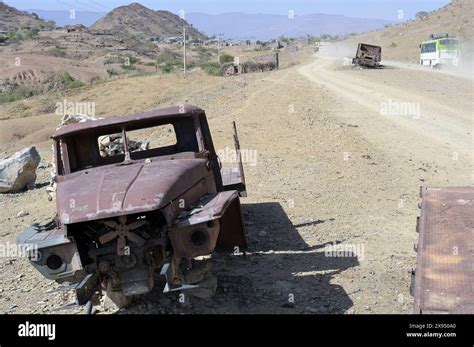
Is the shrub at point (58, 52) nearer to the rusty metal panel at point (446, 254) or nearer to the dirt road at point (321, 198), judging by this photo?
the dirt road at point (321, 198)

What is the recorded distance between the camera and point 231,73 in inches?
1404

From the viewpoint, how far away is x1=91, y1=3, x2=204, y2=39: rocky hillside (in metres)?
134

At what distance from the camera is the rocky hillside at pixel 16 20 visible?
96150 mm

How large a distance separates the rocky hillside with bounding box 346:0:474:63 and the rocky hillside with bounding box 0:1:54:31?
187 feet

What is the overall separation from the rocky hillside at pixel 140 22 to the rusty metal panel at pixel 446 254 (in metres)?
127

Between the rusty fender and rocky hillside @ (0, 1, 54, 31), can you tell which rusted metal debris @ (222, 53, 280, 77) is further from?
rocky hillside @ (0, 1, 54, 31)

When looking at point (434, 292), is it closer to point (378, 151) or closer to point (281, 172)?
point (281, 172)

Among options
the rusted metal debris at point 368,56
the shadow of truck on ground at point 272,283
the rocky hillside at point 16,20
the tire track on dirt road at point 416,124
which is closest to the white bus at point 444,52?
the rusted metal debris at point 368,56

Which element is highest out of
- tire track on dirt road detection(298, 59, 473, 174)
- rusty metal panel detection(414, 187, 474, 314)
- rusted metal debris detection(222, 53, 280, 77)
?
rusty metal panel detection(414, 187, 474, 314)

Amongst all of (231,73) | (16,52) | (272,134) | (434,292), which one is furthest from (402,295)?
(16,52)

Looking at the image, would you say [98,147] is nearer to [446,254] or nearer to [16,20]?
[446,254]

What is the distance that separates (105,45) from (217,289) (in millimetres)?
73028

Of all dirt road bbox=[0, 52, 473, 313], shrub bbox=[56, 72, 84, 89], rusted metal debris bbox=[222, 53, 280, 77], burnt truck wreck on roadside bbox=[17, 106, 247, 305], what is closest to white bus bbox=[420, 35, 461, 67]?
rusted metal debris bbox=[222, 53, 280, 77]

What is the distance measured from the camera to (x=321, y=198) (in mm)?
9703
